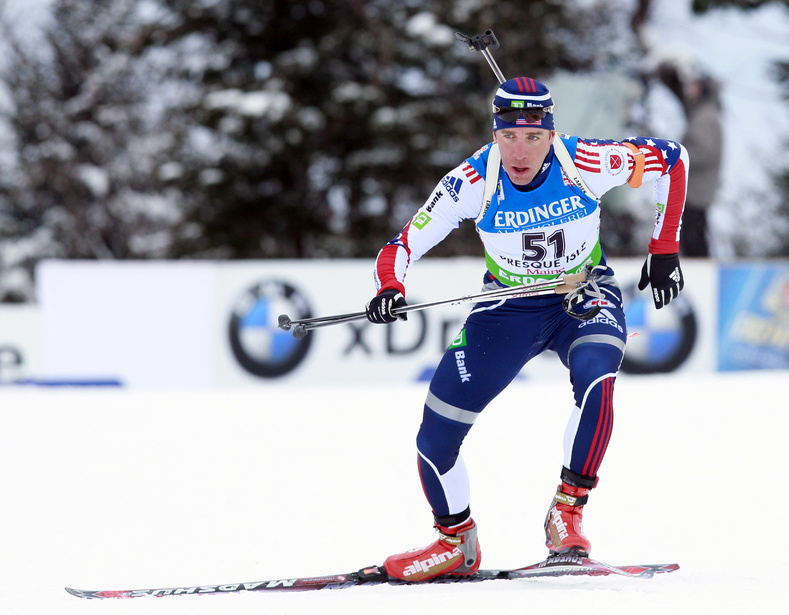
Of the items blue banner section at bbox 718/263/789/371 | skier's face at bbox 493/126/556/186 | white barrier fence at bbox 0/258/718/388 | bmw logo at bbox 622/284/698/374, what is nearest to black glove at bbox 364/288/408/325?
skier's face at bbox 493/126/556/186

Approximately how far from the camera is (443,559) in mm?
3742

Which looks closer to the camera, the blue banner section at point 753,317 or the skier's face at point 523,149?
the skier's face at point 523,149

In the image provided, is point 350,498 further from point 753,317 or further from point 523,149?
point 753,317

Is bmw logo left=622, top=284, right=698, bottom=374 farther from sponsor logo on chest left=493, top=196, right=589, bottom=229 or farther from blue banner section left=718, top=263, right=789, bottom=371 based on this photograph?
sponsor logo on chest left=493, top=196, right=589, bottom=229

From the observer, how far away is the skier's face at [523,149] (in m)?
3.57

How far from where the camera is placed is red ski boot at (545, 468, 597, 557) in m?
3.56

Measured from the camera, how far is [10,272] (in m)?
22.2

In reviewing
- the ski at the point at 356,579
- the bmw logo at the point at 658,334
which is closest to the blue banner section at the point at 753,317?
the bmw logo at the point at 658,334

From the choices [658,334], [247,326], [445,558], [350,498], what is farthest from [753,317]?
[445,558]

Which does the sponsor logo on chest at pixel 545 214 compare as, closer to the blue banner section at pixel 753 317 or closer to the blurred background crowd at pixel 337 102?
the blue banner section at pixel 753 317

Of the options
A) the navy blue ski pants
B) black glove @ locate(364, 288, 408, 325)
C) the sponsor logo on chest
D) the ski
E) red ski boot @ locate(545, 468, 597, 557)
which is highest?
the sponsor logo on chest

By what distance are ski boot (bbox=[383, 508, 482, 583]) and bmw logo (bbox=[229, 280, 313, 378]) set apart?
5.78m

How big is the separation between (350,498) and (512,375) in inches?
69.0

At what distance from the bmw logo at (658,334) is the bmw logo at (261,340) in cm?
309
